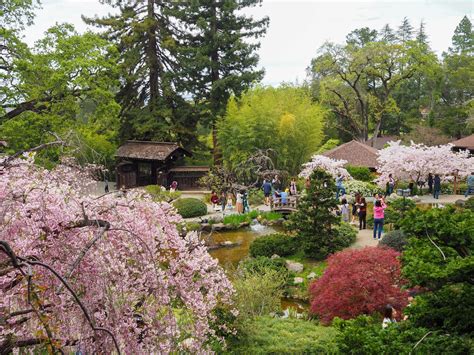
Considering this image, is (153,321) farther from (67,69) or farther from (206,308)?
(67,69)

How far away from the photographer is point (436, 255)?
4.43 meters

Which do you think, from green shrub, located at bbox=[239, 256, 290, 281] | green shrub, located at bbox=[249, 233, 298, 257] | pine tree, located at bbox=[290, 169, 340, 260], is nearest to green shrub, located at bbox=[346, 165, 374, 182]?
pine tree, located at bbox=[290, 169, 340, 260]

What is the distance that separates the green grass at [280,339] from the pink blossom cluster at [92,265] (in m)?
2.47

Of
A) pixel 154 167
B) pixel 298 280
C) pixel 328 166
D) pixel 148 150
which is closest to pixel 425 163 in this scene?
pixel 328 166

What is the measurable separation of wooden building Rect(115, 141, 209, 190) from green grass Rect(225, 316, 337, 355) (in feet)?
57.6

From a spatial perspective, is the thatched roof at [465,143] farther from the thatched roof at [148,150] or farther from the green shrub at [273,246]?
the green shrub at [273,246]

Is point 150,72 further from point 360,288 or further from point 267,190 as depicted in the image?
point 360,288

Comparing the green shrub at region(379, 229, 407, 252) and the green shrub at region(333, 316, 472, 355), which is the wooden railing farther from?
the green shrub at region(333, 316, 472, 355)

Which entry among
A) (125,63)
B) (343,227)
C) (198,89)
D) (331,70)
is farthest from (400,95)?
(343,227)

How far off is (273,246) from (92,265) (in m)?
11.4

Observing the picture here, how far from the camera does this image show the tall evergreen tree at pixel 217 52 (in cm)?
2623

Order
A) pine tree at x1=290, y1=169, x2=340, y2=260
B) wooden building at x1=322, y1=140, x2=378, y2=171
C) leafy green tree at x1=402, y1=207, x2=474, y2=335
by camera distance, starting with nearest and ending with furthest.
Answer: leafy green tree at x1=402, y1=207, x2=474, y2=335
pine tree at x1=290, y1=169, x2=340, y2=260
wooden building at x1=322, y1=140, x2=378, y2=171

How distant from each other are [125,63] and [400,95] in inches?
1087

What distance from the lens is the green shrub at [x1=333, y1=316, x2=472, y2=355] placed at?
13.2ft
